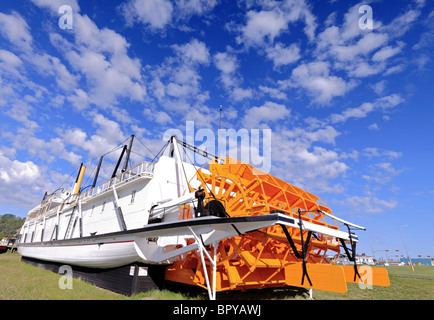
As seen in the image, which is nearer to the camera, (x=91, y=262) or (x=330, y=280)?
(x=330, y=280)

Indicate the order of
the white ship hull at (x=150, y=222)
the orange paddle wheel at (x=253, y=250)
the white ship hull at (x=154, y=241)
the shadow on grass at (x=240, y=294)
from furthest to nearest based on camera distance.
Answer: the shadow on grass at (x=240, y=294), the white ship hull at (x=150, y=222), the white ship hull at (x=154, y=241), the orange paddle wheel at (x=253, y=250)

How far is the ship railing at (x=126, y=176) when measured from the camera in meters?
10.2

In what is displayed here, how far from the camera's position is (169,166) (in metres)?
10.6

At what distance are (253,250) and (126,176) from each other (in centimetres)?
640

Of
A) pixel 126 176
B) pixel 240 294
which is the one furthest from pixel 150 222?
pixel 240 294

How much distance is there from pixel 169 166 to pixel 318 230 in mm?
6410

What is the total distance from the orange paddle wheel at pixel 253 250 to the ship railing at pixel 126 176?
2.06m

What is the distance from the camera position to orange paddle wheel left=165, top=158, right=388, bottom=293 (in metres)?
5.97

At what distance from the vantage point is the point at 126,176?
11.6 metres

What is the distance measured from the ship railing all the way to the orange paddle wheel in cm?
206

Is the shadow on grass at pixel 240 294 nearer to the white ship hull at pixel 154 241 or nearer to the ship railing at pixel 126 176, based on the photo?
the white ship hull at pixel 154 241

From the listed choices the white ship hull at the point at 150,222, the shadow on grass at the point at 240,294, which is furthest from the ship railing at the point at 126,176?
the shadow on grass at the point at 240,294
